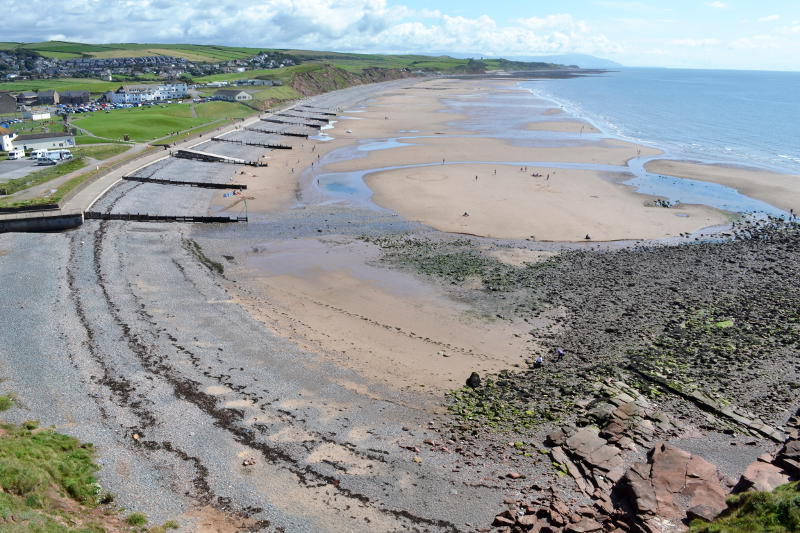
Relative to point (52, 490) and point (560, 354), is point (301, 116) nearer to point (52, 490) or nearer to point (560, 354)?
point (560, 354)

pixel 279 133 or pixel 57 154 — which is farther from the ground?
pixel 279 133

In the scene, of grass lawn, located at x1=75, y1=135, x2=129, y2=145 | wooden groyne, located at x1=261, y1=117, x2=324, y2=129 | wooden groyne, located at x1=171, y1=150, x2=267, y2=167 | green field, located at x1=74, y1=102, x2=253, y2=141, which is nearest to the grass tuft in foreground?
wooden groyne, located at x1=171, y1=150, x2=267, y2=167

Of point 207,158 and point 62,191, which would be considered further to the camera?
point 207,158

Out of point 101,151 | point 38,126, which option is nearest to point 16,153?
point 101,151

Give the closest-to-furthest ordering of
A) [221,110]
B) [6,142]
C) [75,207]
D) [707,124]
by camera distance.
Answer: [75,207]
[6,142]
[707,124]
[221,110]

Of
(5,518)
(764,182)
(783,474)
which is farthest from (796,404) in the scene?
(764,182)

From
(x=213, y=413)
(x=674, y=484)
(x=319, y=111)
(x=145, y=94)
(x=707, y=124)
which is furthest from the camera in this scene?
(x=319, y=111)

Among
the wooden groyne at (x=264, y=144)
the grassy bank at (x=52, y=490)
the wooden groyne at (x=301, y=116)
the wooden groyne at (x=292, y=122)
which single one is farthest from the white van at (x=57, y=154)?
the wooden groyne at (x=301, y=116)
